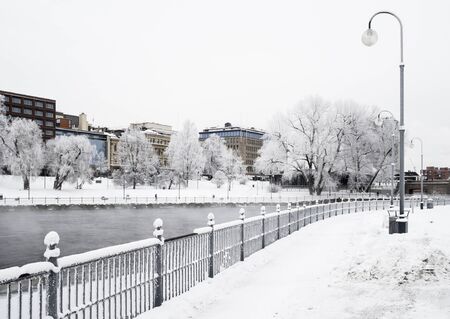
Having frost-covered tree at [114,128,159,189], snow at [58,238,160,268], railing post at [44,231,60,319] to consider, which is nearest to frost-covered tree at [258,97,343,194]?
frost-covered tree at [114,128,159,189]

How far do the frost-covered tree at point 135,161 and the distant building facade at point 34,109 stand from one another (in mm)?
40491

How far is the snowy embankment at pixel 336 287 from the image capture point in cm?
777

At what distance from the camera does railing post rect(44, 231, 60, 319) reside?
5.07 m

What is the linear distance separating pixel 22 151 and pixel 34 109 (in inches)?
2174

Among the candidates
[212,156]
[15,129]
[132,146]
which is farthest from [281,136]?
[212,156]

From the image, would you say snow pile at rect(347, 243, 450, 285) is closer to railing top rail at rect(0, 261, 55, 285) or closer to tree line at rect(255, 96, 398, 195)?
railing top rail at rect(0, 261, 55, 285)

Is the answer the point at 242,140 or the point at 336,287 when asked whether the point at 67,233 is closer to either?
the point at 336,287

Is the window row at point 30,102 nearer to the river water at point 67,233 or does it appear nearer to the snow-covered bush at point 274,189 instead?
the snow-covered bush at point 274,189

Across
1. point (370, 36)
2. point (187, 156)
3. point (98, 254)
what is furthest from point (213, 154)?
point (98, 254)

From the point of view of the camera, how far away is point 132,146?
88250 millimetres

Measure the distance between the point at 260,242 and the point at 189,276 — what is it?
631cm

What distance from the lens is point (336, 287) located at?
374 inches

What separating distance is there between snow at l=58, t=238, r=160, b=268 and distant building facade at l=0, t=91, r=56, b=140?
118867 mm

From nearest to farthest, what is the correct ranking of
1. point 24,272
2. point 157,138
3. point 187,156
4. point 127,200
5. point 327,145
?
point 24,272
point 127,200
point 327,145
point 187,156
point 157,138
